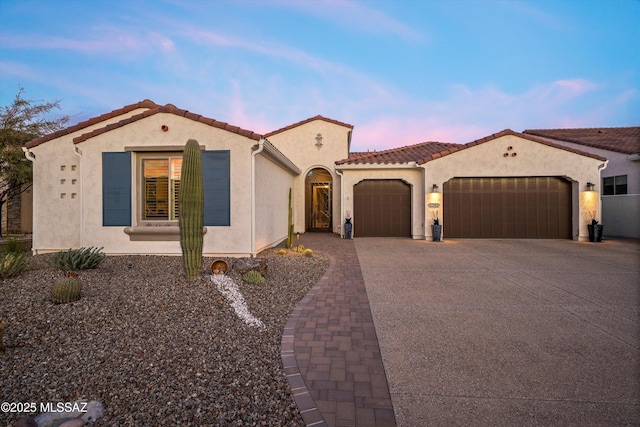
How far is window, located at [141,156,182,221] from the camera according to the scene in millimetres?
8820

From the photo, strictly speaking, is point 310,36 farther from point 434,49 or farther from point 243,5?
point 434,49

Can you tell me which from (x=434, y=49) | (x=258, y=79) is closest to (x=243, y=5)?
(x=258, y=79)

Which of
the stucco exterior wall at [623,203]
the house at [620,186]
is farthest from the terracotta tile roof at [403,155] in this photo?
the stucco exterior wall at [623,203]

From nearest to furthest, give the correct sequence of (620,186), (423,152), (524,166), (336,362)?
(336,362), (524,166), (620,186), (423,152)

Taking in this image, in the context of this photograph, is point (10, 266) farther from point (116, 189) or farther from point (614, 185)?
point (614, 185)

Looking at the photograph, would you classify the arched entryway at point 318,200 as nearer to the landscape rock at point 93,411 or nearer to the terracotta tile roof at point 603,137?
the terracotta tile roof at point 603,137

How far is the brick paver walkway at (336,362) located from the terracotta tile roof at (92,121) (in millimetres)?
8869

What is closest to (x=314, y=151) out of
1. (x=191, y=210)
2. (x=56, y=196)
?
(x=56, y=196)

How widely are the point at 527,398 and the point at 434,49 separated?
560 inches

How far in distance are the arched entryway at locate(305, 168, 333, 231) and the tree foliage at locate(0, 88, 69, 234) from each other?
11319mm

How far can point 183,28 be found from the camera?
1091 centimetres

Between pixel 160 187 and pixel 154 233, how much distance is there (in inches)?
51.7

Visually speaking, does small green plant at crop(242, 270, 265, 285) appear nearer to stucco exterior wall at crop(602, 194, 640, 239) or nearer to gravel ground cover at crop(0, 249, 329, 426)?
gravel ground cover at crop(0, 249, 329, 426)

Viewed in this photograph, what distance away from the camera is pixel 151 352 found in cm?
324
